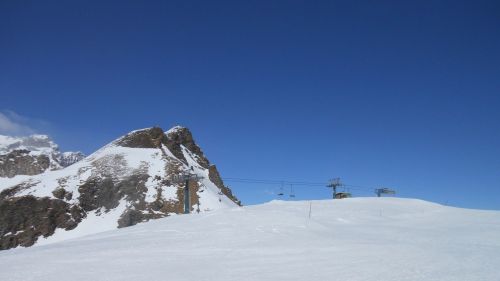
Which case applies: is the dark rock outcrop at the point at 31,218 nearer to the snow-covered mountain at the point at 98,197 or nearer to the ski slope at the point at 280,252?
the snow-covered mountain at the point at 98,197

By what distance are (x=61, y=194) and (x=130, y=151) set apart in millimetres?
24922

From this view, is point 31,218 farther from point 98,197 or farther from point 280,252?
point 280,252

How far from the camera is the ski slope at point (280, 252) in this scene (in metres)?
7.38

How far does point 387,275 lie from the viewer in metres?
6.83

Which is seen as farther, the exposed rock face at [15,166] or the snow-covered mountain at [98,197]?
the exposed rock face at [15,166]

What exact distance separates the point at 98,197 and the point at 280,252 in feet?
304

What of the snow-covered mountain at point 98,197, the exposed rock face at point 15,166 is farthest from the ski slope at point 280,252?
the exposed rock face at point 15,166

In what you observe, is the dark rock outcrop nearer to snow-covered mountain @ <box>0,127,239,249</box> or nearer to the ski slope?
snow-covered mountain @ <box>0,127,239,249</box>

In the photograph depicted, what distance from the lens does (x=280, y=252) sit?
32.1ft

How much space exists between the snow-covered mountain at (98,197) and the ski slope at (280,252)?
198 ft

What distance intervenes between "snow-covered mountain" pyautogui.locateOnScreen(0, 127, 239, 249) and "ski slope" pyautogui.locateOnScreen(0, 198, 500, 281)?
60367 millimetres

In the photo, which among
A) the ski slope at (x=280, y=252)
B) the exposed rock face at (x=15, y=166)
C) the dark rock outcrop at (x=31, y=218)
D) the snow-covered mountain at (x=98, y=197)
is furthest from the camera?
the exposed rock face at (x=15, y=166)

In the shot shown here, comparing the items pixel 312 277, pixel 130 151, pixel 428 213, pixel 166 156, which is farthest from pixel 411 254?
pixel 130 151

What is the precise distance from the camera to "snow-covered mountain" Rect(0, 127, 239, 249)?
84000 mm
